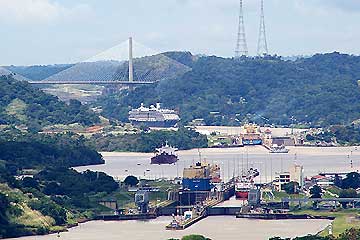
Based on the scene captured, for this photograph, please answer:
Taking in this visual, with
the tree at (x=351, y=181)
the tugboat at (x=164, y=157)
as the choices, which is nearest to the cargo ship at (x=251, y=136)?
the tugboat at (x=164, y=157)

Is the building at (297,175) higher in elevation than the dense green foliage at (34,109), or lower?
lower

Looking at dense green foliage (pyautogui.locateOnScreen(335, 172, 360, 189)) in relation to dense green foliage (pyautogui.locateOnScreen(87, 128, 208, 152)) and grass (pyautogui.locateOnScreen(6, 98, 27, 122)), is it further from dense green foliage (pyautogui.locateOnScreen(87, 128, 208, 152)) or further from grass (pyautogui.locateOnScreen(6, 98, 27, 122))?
grass (pyautogui.locateOnScreen(6, 98, 27, 122))

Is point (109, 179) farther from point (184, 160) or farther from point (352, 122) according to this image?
point (352, 122)

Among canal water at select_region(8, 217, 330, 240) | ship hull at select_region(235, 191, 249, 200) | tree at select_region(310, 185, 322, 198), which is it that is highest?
tree at select_region(310, 185, 322, 198)

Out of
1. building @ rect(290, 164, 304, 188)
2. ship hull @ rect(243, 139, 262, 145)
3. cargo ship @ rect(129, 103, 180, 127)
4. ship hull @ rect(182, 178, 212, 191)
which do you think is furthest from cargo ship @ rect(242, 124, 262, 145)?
ship hull @ rect(182, 178, 212, 191)

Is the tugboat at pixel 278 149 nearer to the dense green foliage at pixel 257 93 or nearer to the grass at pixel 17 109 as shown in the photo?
the grass at pixel 17 109

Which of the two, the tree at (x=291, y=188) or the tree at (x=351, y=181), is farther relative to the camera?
the tree at (x=351, y=181)

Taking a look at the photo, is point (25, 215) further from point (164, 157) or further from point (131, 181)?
point (164, 157)

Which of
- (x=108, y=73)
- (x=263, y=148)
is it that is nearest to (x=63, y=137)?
(x=263, y=148)
